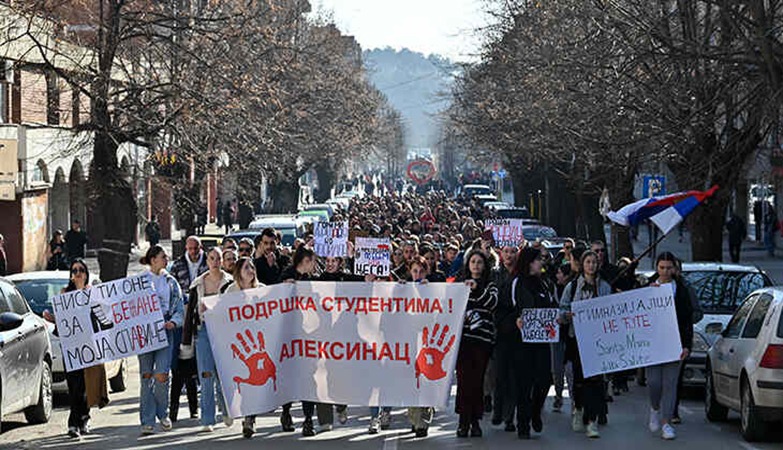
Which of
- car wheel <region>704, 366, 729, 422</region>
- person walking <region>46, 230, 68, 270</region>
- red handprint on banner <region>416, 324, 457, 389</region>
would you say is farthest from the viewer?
person walking <region>46, 230, 68, 270</region>

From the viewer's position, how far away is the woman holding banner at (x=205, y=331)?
13.8 m

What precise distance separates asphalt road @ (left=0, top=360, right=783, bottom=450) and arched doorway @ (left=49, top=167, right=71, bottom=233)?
30612 mm

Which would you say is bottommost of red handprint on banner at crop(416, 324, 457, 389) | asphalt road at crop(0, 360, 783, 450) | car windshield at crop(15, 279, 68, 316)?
asphalt road at crop(0, 360, 783, 450)

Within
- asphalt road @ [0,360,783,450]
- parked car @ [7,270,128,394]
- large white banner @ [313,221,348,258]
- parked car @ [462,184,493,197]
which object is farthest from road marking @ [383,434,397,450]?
A: parked car @ [462,184,493,197]

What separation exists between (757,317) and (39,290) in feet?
29.0

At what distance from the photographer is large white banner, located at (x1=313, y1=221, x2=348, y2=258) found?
2376 cm

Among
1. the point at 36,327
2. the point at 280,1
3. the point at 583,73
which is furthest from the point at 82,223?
the point at 36,327

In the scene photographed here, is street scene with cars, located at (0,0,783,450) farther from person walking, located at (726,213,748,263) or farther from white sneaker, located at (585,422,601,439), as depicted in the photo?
person walking, located at (726,213,748,263)

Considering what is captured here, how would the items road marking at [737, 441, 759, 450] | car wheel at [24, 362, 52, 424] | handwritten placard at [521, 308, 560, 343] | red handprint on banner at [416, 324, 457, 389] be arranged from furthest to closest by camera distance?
car wheel at [24, 362, 52, 424], handwritten placard at [521, 308, 560, 343], red handprint on banner at [416, 324, 457, 389], road marking at [737, 441, 759, 450]

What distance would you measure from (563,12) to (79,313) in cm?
1718

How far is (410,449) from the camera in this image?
1281 centimetres

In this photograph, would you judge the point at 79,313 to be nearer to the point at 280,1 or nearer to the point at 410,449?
the point at 410,449

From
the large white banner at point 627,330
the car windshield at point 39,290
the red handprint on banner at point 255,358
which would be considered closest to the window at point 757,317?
the large white banner at point 627,330

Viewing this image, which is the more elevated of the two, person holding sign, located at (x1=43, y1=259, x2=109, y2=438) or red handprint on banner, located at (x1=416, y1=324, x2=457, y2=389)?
red handprint on banner, located at (x1=416, y1=324, x2=457, y2=389)
